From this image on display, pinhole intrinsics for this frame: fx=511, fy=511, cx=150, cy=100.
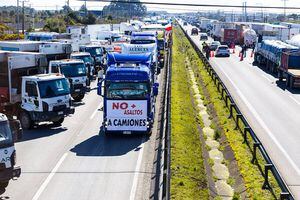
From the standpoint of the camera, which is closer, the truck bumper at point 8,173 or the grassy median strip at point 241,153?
the truck bumper at point 8,173

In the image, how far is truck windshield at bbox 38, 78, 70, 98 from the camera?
22.5 meters

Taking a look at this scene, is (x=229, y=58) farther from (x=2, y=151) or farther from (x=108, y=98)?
(x=2, y=151)

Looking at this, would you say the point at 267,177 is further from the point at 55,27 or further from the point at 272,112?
the point at 55,27

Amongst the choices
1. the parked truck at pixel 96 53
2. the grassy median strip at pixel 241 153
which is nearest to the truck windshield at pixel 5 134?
the grassy median strip at pixel 241 153

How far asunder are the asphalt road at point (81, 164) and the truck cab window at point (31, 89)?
5.42 ft

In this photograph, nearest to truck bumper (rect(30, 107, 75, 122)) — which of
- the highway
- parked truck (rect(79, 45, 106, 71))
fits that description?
the highway

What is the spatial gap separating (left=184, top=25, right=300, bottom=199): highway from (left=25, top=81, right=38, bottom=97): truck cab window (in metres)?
9.92

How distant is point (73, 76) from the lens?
97.4ft

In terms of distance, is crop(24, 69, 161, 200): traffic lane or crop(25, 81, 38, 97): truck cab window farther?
crop(25, 81, 38, 97): truck cab window

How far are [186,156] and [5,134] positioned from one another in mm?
6445

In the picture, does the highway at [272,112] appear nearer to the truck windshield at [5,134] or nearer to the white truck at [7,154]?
the white truck at [7,154]

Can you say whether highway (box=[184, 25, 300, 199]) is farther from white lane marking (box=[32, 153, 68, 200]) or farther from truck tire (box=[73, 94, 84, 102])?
truck tire (box=[73, 94, 84, 102])

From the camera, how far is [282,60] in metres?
41.7

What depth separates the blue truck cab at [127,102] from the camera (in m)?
20.8
